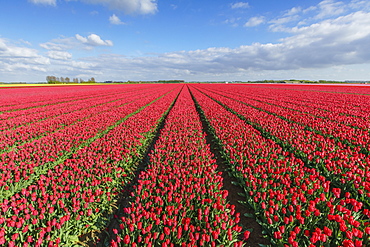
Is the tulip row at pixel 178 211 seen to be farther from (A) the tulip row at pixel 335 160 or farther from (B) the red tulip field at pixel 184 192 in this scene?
(A) the tulip row at pixel 335 160

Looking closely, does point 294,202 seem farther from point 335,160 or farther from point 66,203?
point 66,203

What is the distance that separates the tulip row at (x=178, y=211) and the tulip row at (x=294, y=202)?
0.80 metres

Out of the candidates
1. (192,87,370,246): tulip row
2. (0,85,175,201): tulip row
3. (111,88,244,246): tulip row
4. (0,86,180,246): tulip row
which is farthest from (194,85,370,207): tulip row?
(0,85,175,201): tulip row

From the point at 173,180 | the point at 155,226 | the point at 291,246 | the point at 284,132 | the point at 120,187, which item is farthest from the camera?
the point at 284,132

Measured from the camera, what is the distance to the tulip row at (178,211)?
3.12 metres

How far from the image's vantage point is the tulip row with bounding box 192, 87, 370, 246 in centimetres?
313

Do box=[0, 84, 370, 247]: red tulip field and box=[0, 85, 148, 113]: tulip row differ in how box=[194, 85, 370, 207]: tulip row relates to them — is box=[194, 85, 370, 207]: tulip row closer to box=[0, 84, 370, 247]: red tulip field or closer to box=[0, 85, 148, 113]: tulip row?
box=[0, 84, 370, 247]: red tulip field

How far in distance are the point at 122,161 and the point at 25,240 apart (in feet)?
11.7

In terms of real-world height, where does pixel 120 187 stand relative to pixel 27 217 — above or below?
below

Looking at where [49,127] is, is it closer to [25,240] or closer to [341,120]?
[25,240]

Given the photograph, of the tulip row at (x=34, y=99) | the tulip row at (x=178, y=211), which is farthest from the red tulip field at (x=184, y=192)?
the tulip row at (x=34, y=99)

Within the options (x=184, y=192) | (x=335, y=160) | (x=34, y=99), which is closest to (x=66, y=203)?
(x=184, y=192)

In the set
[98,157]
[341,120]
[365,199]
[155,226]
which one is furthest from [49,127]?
[341,120]

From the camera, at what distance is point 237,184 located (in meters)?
5.76
